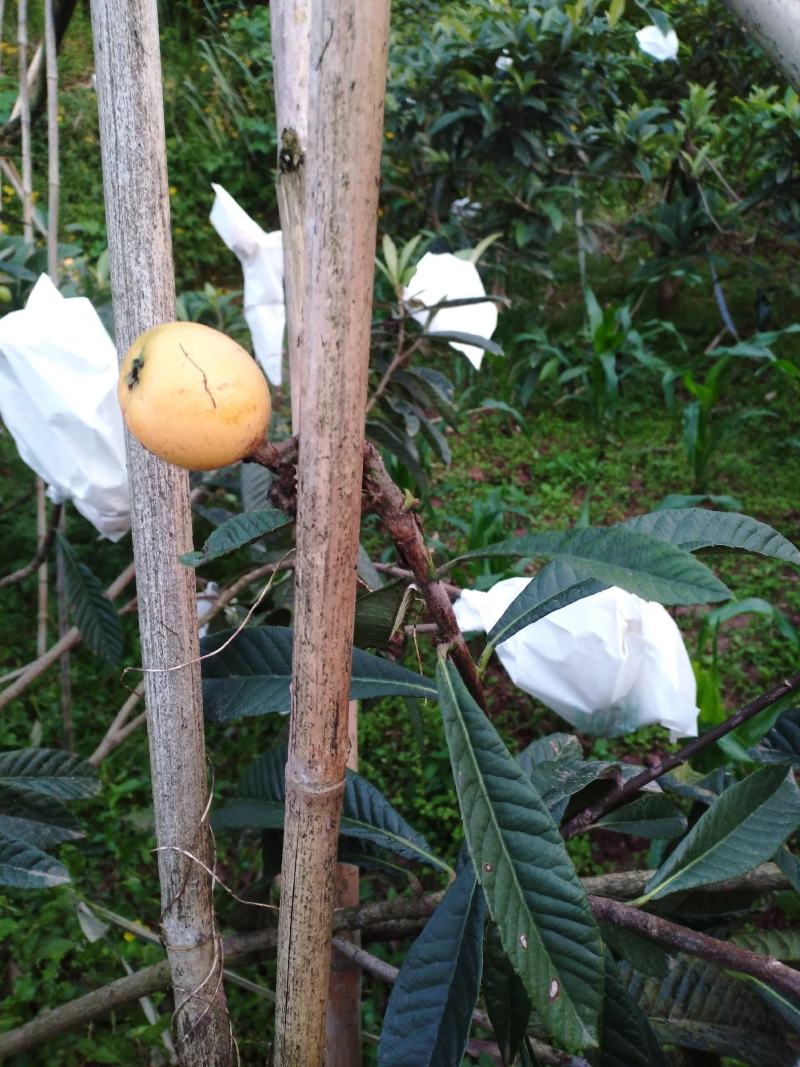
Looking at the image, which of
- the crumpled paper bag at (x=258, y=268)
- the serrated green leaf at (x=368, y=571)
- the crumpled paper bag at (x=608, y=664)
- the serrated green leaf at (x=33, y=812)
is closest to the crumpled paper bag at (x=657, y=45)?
the crumpled paper bag at (x=258, y=268)

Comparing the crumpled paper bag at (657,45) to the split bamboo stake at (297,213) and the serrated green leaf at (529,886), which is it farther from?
the serrated green leaf at (529,886)

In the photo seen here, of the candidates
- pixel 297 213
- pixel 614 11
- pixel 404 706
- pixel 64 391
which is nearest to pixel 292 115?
pixel 297 213

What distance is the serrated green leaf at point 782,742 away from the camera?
846 millimetres

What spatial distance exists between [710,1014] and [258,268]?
1116mm

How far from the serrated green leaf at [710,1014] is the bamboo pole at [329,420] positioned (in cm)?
41

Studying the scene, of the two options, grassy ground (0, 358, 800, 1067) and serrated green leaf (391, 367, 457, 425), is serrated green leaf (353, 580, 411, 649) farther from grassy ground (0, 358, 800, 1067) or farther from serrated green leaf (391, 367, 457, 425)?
serrated green leaf (391, 367, 457, 425)

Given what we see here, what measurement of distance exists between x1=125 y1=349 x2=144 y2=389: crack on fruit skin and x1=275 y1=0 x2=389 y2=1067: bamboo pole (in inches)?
3.1

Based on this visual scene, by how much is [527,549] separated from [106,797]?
152 cm

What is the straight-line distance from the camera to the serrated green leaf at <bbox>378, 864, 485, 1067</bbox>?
1.98 feet

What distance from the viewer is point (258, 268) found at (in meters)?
1.37

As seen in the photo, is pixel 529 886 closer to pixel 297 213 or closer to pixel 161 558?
pixel 161 558

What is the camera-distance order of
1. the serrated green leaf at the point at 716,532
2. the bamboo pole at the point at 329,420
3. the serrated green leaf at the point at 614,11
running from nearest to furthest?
the bamboo pole at the point at 329,420
the serrated green leaf at the point at 716,532
the serrated green leaf at the point at 614,11

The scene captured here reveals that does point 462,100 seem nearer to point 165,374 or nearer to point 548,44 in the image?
point 548,44

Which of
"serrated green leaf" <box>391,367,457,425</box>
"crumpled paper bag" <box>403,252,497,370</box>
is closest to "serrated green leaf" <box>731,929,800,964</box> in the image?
"crumpled paper bag" <box>403,252,497,370</box>
